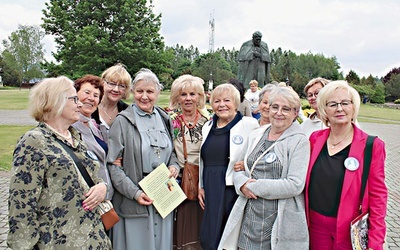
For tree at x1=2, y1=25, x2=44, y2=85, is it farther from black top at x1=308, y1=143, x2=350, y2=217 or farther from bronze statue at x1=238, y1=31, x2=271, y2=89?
black top at x1=308, y1=143, x2=350, y2=217

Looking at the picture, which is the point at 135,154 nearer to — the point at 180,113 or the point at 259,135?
the point at 180,113

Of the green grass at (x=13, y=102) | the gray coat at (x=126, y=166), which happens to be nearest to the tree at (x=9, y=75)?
the green grass at (x=13, y=102)

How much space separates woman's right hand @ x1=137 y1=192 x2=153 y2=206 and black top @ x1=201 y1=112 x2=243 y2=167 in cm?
68

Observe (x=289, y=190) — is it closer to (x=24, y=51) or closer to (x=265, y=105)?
(x=265, y=105)

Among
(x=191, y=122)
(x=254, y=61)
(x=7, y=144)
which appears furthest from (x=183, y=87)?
(x=7, y=144)

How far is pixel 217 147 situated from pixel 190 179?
51cm

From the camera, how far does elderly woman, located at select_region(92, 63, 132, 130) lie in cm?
358

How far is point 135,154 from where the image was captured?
10.2ft

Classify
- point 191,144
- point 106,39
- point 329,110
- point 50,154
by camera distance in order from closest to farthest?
point 50,154 < point 329,110 < point 191,144 < point 106,39

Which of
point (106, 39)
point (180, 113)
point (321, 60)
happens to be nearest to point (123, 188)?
point (180, 113)

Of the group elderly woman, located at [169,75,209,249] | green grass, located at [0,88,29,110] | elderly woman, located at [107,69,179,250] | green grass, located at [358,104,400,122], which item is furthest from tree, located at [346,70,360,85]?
elderly woman, located at [107,69,179,250]

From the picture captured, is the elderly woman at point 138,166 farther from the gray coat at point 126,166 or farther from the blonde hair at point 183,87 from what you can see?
the blonde hair at point 183,87

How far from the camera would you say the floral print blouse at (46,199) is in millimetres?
2076

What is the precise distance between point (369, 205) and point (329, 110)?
0.80m
